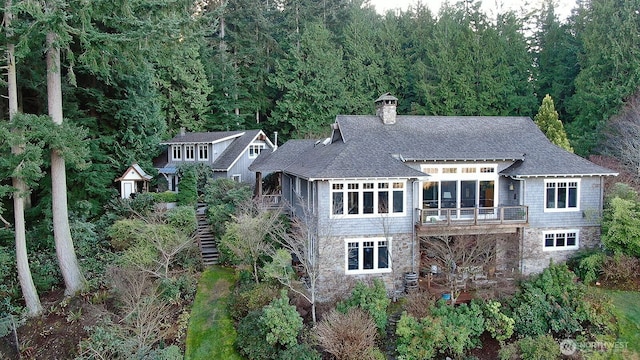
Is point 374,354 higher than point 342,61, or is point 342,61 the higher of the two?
point 342,61

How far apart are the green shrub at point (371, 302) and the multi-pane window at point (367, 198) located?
280 cm

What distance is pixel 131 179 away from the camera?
26.9m

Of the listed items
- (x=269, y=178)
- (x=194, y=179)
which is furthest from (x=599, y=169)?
(x=194, y=179)

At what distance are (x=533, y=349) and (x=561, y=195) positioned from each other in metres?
7.46

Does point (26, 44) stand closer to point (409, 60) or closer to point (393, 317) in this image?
point (393, 317)

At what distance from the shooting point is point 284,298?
14.7 m

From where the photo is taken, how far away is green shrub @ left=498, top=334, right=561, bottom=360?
1378cm

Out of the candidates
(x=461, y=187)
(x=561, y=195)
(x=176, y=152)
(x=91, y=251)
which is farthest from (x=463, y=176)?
(x=176, y=152)

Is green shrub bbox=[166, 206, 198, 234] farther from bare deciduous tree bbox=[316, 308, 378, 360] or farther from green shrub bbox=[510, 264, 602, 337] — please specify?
green shrub bbox=[510, 264, 602, 337]

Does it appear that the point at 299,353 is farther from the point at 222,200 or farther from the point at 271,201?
the point at 222,200

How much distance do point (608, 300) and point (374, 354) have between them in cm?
874

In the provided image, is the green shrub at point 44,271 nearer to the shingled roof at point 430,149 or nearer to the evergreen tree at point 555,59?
the shingled roof at point 430,149

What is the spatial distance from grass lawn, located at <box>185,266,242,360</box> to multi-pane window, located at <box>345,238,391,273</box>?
4886 millimetres

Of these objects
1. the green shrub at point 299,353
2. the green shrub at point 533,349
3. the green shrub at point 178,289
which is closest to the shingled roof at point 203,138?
the green shrub at point 178,289
